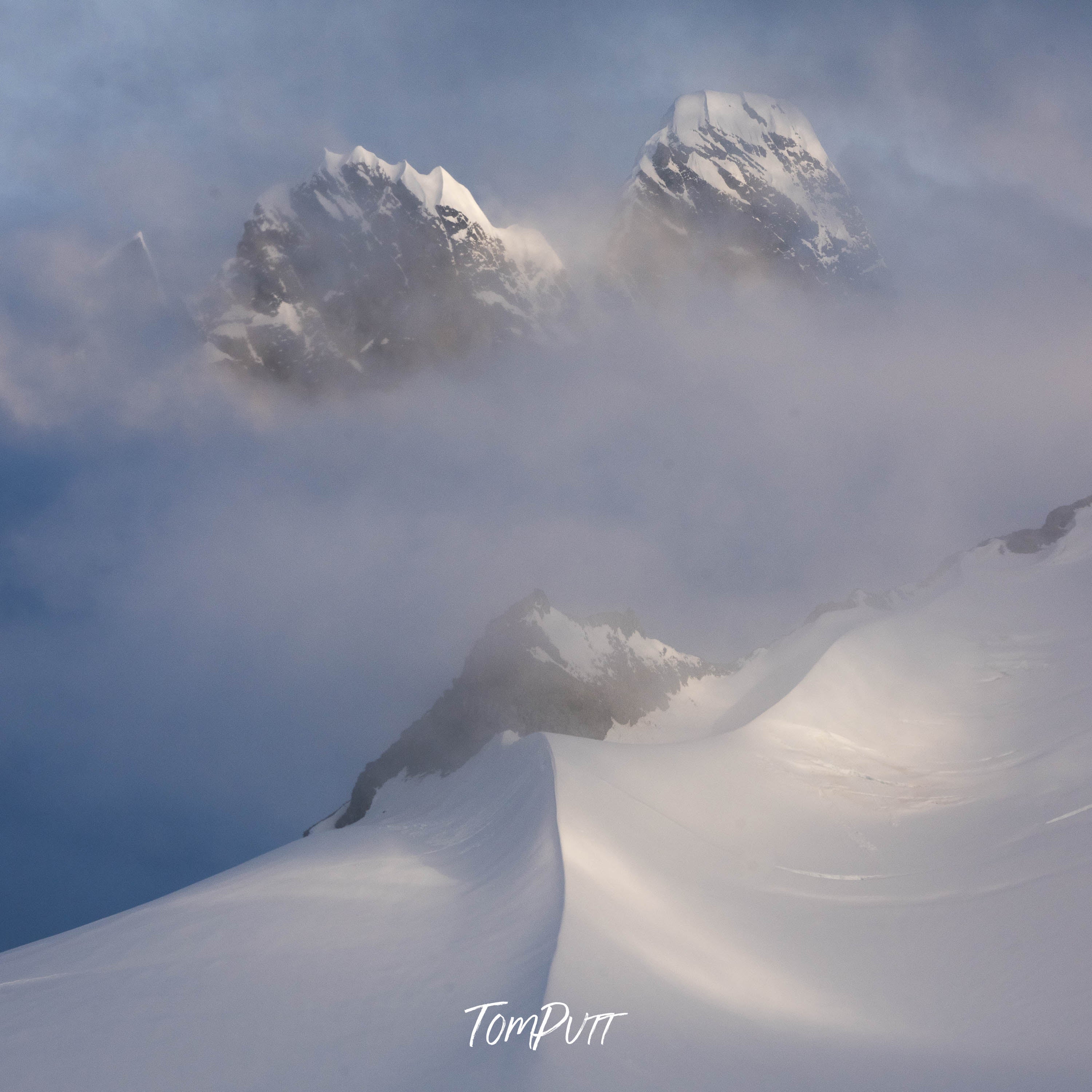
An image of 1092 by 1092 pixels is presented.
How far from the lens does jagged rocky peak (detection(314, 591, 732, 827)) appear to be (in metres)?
73.1

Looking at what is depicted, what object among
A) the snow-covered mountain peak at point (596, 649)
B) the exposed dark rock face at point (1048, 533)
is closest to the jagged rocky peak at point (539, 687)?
the snow-covered mountain peak at point (596, 649)

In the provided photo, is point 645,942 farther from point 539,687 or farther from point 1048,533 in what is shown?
point 539,687

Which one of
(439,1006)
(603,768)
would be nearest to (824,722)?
(603,768)

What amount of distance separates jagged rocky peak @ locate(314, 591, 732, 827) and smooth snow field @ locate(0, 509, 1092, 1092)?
135ft

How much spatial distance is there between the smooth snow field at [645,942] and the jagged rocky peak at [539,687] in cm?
4129

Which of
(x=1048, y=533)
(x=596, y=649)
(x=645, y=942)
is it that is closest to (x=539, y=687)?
(x=596, y=649)

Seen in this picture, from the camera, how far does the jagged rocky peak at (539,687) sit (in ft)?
240

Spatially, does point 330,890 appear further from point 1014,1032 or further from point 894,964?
point 1014,1032

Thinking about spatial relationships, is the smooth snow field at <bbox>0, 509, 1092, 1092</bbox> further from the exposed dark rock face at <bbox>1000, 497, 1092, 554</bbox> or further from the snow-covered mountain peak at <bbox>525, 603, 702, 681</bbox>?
the snow-covered mountain peak at <bbox>525, 603, 702, 681</bbox>

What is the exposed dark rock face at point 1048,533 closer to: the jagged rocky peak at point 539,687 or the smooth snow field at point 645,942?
the smooth snow field at point 645,942

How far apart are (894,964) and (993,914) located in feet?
10.6

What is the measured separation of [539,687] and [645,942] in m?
67.9

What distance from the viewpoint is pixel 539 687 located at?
81812 mm

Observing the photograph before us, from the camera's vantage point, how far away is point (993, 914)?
16656 millimetres
